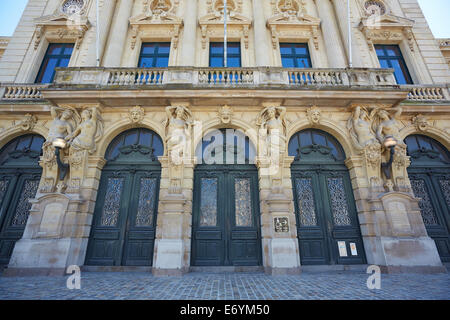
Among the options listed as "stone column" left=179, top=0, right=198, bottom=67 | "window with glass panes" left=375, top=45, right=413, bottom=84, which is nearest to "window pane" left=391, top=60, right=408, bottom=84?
"window with glass panes" left=375, top=45, right=413, bottom=84

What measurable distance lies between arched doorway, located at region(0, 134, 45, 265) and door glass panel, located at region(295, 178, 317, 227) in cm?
1072

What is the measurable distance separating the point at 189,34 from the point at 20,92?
848 centimetres

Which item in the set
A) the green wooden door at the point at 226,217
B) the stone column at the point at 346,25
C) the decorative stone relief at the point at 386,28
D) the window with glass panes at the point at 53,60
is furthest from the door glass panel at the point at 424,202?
the window with glass panes at the point at 53,60

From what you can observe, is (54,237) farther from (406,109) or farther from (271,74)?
(406,109)

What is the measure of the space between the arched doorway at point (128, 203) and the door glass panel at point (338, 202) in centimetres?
692

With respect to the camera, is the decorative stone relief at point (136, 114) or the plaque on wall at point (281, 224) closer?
the plaque on wall at point (281, 224)

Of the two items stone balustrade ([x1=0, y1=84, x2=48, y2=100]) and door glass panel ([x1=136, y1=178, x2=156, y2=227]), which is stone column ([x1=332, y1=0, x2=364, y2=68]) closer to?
door glass panel ([x1=136, y1=178, x2=156, y2=227])

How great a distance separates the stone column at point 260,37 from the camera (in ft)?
33.2

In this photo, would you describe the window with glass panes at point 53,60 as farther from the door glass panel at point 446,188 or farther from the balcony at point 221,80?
the door glass panel at point 446,188

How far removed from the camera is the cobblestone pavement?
4328 millimetres

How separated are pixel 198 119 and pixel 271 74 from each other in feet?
12.1

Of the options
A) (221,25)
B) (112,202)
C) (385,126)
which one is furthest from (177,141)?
(385,126)

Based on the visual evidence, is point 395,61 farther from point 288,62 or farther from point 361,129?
point 361,129

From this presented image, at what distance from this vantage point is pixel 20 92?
31.6 ft
